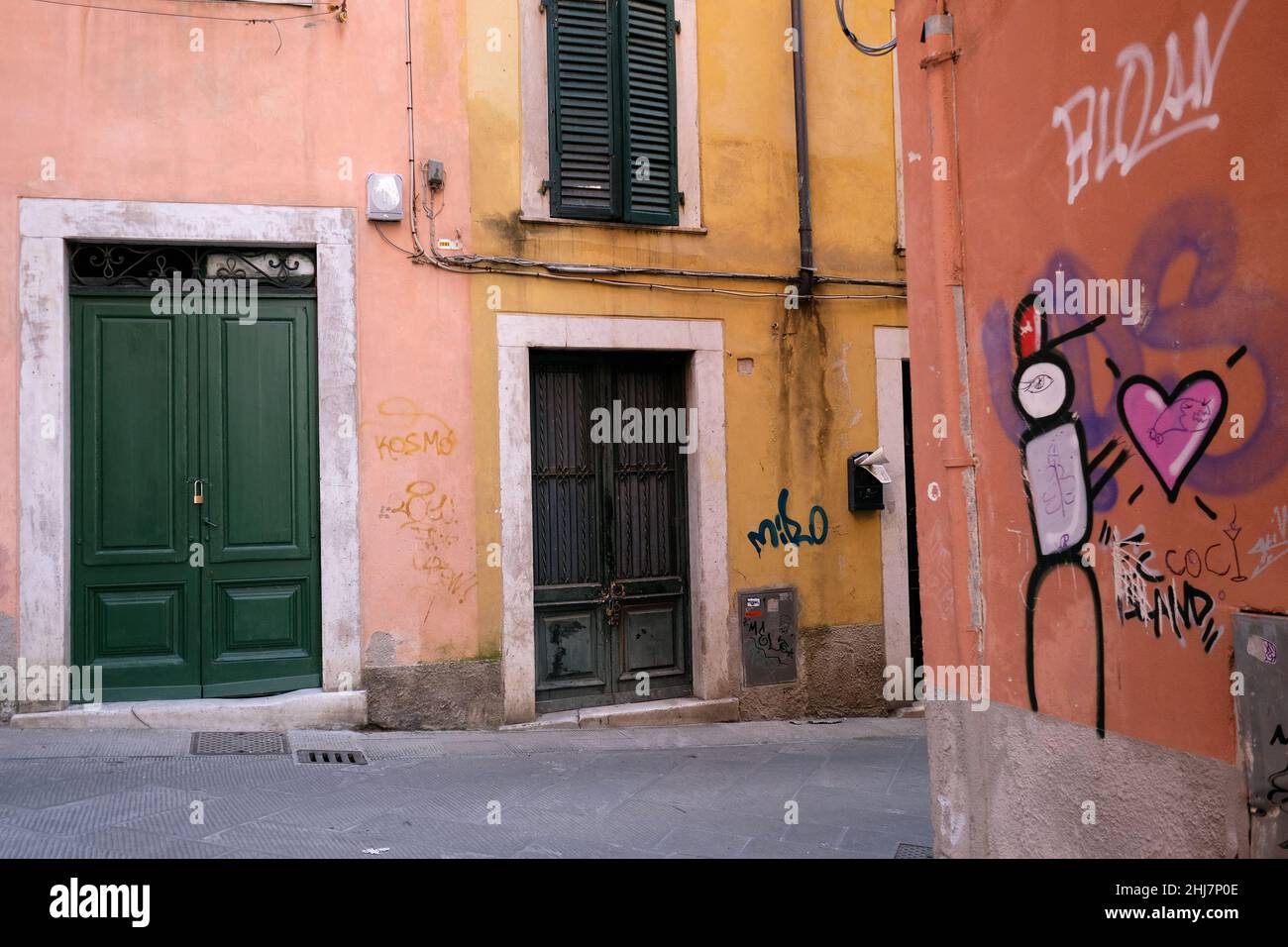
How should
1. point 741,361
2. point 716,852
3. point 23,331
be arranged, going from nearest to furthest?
1. point 716,852
2. point 23,331
3. point 741,361

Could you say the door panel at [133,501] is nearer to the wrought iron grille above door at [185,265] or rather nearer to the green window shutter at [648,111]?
the wrought iron grille above door at [185,265]

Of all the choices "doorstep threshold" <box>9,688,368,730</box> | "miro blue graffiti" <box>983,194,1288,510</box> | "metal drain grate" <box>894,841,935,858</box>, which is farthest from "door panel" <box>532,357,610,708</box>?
"miro blue graffiti" <box>983,194,1288,510</box>

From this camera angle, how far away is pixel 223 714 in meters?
6.76

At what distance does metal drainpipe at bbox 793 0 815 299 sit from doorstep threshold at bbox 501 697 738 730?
129 inches

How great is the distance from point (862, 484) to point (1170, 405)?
17.2 feet

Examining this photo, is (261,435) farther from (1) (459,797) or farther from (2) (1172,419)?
(2) (1172,419)

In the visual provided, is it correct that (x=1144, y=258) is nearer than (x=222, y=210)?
Yes

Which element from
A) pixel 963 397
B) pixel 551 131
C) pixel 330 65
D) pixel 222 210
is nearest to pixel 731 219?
pixel 551 131

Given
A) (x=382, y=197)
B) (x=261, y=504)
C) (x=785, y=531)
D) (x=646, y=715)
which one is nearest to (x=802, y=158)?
(x=785, y=531)

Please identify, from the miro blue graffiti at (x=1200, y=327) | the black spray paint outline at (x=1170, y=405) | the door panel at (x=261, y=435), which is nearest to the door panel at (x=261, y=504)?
the door panel at (x=261, y=435)

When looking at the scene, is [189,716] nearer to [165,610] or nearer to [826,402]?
[165,610]

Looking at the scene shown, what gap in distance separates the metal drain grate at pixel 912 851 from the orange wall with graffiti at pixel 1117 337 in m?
1.10

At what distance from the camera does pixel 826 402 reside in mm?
8688

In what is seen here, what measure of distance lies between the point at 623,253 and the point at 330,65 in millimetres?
2354
